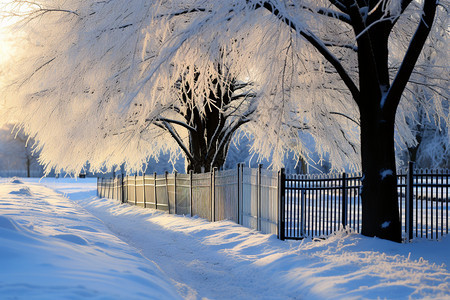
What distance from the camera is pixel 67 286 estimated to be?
4211mm

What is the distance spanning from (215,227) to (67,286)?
8.53 meters

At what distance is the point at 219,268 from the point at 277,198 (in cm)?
283

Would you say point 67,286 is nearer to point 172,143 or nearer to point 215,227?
point 215,227

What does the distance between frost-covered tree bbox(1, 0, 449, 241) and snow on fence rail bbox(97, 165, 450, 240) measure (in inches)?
47.2

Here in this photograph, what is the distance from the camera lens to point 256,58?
8.45m

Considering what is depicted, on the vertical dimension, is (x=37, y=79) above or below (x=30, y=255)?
above

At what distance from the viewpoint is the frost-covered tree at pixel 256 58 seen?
8.39 metres

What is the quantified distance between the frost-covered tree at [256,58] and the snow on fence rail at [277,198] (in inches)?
47.2

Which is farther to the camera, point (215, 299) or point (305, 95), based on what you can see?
point (305, 95)

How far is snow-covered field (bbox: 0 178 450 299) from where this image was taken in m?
4.54

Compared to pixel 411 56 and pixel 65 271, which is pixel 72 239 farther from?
pixel 411 56

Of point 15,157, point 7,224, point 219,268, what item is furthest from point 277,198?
point 15,157

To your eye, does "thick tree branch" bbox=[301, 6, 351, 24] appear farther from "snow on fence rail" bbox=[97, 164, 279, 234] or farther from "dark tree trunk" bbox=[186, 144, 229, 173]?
"dark tree trunk" bbox=[186, 144, 229, 173]

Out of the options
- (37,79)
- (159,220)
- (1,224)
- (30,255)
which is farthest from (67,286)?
(159,220)
